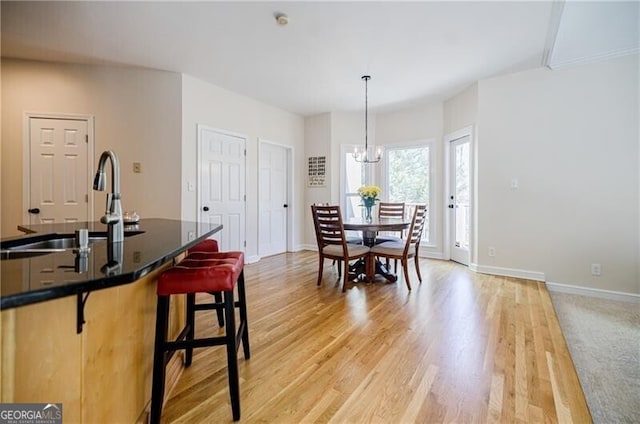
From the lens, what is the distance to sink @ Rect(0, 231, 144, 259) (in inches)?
52.7

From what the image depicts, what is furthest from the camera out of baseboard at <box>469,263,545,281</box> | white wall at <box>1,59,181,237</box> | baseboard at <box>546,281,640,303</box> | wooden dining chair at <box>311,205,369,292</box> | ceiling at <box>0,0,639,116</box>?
baseboard at <box>469,263,545,281</box>

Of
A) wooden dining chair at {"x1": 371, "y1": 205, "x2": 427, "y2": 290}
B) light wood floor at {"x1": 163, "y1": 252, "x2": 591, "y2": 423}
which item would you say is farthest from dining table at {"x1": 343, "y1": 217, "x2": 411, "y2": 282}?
light wood floor at {"x1": 163, "y1": 252, "x2": 591, "y2": 423}

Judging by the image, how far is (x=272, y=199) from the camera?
5.26m

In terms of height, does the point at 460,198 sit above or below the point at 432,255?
above

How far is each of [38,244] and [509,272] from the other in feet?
14.8

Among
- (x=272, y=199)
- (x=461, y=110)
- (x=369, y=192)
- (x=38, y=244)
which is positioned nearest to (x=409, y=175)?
(x=461, y=110)

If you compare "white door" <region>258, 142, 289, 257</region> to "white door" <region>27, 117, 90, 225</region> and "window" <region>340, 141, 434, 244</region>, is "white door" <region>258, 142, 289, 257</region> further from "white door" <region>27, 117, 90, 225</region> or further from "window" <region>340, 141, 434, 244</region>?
"white door" <region>27, 117, 90, 225</region>

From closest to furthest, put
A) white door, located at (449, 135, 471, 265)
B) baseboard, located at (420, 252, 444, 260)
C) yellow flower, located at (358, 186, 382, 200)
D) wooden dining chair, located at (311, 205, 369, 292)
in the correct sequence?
1. wooden dining chair, located at (311, 205, 369, 292)
2. yellow flower, located at (358, 186, 382, 200)
3. white door, located at (449, 135, 471, 265)
4. baseboard, located at (420, 252, 444, 260)

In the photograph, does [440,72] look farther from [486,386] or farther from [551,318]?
[486,386]

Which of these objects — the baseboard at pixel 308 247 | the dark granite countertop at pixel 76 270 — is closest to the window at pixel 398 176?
the baseboard at pixel 308 247

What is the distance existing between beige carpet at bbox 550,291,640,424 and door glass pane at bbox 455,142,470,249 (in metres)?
1.48

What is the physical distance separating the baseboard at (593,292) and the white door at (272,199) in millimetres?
3956

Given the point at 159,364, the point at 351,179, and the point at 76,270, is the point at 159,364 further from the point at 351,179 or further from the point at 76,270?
the point at 351,179

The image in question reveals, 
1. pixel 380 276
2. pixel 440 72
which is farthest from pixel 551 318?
pixel 440 72
